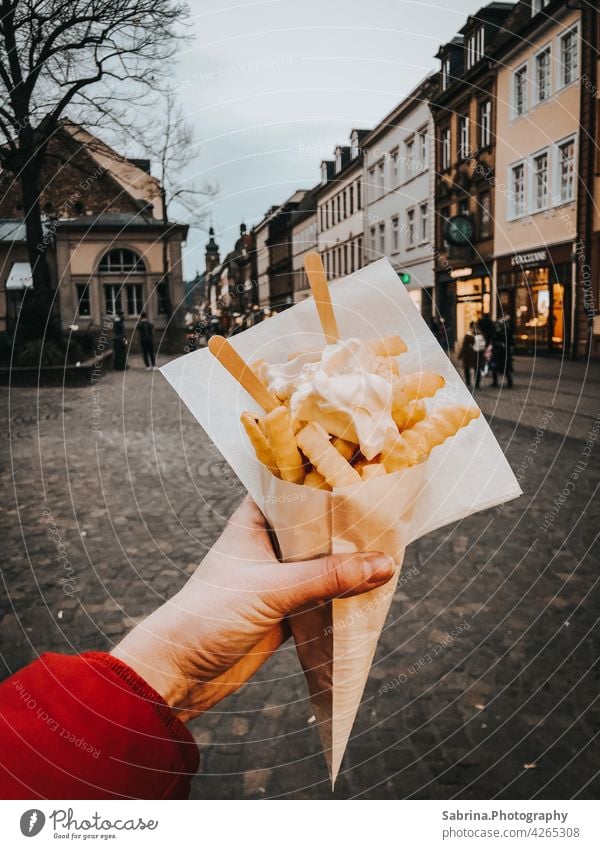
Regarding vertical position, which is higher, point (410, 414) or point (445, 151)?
point (445, 151)

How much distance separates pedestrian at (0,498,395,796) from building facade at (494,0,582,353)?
16506 millimetres

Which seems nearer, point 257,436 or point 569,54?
point 257,436

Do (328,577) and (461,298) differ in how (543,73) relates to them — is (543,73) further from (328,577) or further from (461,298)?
(328,577)

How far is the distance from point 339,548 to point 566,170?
19369 mm

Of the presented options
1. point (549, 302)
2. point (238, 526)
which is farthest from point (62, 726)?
point (549, 302)

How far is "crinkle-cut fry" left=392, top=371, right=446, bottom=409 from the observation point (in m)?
1.45

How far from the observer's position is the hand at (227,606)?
4.92 feet

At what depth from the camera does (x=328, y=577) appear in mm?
1483

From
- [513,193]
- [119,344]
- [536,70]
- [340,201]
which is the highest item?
[536,70]

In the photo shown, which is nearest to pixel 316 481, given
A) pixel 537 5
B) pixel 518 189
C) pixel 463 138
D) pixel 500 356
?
pixel 500 356

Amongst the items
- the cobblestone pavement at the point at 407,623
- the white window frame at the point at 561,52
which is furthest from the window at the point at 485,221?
the cobblestone pavement at the point at 407,623

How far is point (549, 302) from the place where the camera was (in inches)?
752

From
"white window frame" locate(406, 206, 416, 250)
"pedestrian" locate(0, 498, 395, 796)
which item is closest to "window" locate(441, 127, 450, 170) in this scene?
"white window frame" locate(406, 206, 416, 250)

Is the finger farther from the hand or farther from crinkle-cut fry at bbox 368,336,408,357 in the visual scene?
crinkle-cut fry at bbox 368,336,408,357
